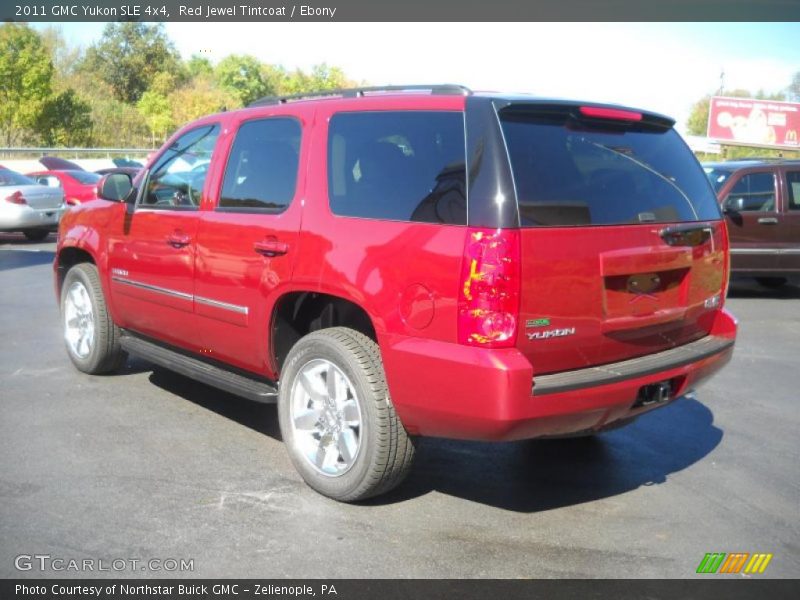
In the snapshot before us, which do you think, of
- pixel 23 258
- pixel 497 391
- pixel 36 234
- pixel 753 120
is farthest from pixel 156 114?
pixel 497 391

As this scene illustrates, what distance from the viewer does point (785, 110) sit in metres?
52.7

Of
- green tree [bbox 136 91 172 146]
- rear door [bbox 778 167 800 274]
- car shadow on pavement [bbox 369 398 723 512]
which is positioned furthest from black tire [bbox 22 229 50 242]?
green tree [bbox 136 91 172 146]

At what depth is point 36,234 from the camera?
1733 centimetres

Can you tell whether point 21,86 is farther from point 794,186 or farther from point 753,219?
point 794,186

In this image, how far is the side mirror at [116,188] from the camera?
5.77 metres

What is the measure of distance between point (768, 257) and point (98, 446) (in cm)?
907

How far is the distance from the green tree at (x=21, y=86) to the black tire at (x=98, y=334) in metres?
37.3

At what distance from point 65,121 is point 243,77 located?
69.9 feet

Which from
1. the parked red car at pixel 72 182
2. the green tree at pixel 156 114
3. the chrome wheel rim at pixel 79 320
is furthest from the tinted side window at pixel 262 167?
the green tree at pixel 156 114

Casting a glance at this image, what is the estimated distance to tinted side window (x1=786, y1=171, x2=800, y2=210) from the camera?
10812 millimetres

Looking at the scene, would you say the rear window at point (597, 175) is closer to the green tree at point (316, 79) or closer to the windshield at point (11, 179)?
the windshield at point (11, 179)

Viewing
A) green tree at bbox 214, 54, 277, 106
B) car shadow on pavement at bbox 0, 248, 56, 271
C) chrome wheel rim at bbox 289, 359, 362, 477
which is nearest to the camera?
chrome wheel rim at bbox 289, 359, 362, 477

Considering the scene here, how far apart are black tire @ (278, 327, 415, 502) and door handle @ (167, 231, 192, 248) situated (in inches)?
50.5

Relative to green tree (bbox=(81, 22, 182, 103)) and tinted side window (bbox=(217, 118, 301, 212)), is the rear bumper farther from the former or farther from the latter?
green tree (bbox=(81, 22, 182, 103))
